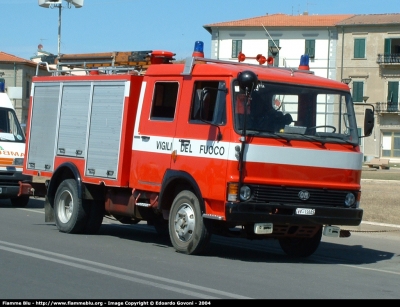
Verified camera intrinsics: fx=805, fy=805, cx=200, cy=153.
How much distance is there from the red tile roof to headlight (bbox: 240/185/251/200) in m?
61.5

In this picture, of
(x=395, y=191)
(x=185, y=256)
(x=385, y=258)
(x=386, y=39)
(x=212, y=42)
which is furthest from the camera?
(x=212, y=42)

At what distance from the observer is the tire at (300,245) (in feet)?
39.9

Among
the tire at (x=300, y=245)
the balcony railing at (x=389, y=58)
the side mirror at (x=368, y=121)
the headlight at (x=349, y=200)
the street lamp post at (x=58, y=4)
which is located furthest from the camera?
the balcony railing at (x=389, y=58)

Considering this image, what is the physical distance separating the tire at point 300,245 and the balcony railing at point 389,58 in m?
58.4

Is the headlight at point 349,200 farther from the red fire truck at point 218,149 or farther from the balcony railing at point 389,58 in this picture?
the balcony railing at point 389,58

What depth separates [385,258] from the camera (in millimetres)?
12703

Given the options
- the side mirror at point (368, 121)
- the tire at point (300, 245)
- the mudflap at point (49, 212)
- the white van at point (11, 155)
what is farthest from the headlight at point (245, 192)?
the white van at point (11, 155)

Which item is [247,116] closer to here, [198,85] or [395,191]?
[198,85]

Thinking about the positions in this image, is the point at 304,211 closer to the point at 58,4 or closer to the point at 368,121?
the point at 368,121

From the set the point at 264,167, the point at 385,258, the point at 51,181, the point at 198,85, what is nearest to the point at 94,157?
the point at 51,181

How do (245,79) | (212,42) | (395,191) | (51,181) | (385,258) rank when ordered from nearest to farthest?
1. (245,79)
2. (385,258)
3. (51,181)
4. (395,191)
5. (212,42)

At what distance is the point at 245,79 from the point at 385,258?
13.6 feet

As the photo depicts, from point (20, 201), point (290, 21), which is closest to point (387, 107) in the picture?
point (290, 21)

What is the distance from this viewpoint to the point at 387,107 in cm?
6894
